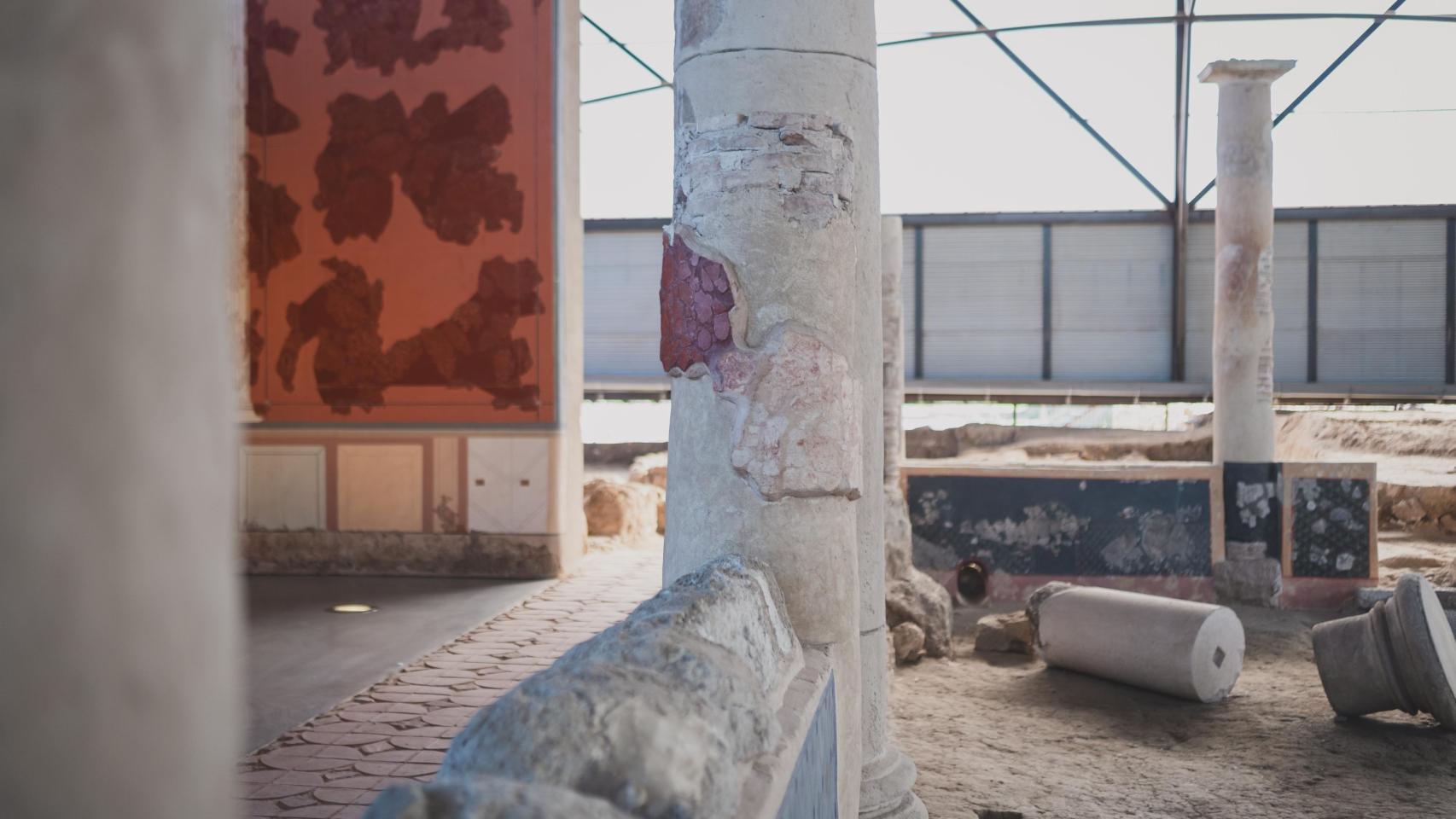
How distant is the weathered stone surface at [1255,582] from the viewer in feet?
33.1

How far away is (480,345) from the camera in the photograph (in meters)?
7.62

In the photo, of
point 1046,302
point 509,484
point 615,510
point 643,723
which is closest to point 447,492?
point 509,484

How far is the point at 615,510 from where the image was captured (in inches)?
386

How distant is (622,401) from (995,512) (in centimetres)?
845

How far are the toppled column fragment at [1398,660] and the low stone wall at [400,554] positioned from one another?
487 centimetres

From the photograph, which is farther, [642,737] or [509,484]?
[509,484]

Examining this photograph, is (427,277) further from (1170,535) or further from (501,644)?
(1170,535)

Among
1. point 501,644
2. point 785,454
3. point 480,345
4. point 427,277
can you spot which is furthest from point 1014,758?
point 427,277

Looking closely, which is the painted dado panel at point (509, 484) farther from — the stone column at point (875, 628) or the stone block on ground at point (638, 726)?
the stone block on ground at point (638, 726)

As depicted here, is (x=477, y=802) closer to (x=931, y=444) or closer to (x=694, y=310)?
(x=694, y=310)

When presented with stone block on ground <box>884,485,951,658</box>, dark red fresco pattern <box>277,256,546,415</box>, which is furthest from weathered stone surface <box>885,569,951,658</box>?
dark red fresco pattern <box>277,256,546,415</box>

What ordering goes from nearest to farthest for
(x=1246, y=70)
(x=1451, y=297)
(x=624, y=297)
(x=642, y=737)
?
1. (x=642, y=737)
2. (x=1246, y=70)
3. (x=1451, y=297)
4. (x=624, y=297)

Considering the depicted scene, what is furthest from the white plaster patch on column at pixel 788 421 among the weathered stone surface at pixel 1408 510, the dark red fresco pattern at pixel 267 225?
the weathered stone surface at pixel 1408 510

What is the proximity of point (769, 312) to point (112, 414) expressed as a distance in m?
2.49
